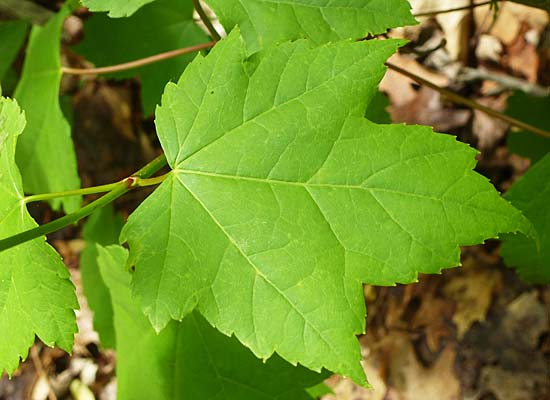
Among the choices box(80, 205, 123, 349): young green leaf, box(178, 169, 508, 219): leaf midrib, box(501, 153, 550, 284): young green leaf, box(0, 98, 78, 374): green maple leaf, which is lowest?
box(80, 205, 123, 349): young green leaf

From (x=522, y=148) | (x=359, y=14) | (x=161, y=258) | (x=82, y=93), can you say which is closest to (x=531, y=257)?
(x=522, y=148)

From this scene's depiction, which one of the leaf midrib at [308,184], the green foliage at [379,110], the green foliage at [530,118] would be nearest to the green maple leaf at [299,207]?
the leaf midrib at [308,184]

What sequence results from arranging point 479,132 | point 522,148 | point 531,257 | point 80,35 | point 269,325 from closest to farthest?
point 269,325 → point 531,257 → point 522,148 → point 479,132 → point 80,35

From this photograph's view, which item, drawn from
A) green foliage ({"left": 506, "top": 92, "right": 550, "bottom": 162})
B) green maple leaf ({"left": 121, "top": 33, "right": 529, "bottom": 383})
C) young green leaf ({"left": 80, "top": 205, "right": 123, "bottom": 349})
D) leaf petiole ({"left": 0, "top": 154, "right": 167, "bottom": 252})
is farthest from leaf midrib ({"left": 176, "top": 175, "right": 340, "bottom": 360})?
green foliage ({"left": 506, "top": 92, "right": 550, "bottom": 162})

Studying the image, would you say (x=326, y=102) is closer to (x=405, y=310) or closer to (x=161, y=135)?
(x=161, y=135)

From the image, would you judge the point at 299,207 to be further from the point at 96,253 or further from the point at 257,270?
the point at 96,253

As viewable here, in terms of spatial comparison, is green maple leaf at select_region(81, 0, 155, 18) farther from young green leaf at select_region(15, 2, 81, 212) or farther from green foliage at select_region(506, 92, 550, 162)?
green foliage at select_region(506, 92, 550, 162)
